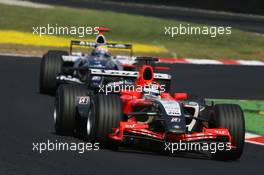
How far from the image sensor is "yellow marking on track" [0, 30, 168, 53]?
3139cm

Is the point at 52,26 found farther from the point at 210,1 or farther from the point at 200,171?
the point at 200,171

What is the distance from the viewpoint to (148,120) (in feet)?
44.5

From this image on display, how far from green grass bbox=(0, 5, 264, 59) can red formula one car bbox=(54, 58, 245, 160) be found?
60.4 ft

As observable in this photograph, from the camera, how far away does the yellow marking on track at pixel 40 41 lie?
31.4 metres

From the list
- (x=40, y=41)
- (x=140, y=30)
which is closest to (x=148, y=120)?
(x=40, y=41)

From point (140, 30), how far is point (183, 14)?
852 centimetres

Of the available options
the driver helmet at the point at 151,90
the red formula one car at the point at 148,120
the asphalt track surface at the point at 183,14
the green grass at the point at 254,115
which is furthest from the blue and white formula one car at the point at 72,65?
the asphalt track surface at the point at 183,14

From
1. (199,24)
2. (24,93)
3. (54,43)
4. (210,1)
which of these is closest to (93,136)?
(24,93)

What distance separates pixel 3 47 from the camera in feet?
96.8

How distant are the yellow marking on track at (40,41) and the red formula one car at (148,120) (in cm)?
1714

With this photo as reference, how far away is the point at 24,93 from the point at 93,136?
754cm

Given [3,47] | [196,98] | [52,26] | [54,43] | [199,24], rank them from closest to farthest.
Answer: [196,98]
[3,47]
[54,43]
[52,26]
[199,24]

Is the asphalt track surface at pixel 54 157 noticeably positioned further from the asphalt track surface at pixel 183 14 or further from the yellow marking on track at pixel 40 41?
the asphalt track surface at pixel 183 14

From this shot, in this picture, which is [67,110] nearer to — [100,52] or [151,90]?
[151,90]
